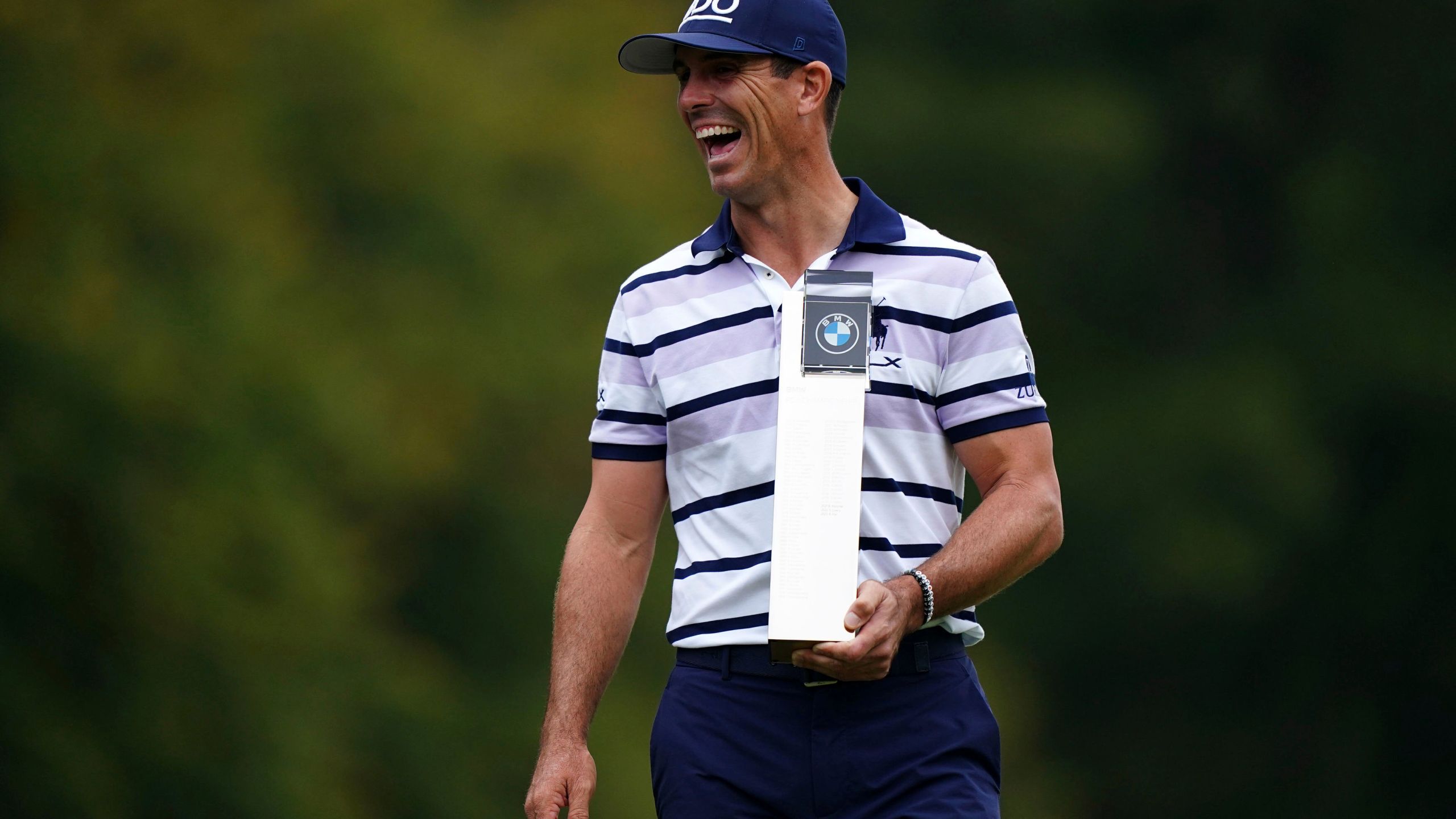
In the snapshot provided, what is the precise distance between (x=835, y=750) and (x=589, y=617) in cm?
39

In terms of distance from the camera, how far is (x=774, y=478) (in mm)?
1846

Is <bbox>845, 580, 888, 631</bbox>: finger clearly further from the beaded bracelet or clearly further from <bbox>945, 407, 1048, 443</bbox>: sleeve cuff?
<bbox>945, 407, 1048, 443</bbox>: sleeve cuff

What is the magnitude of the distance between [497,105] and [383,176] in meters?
0.36

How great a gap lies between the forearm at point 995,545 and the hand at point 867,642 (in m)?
0.04

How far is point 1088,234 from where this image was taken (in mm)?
4227

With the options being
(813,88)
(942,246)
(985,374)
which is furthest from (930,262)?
(813,88)

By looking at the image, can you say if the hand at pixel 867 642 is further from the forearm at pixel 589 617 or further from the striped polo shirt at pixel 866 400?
the forearm at pixel 589 617

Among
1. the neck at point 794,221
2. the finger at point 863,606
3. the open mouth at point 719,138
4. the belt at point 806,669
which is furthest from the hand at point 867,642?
the open mouth at point 719,138

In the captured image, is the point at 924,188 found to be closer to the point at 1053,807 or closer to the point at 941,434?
the point at 1053,807

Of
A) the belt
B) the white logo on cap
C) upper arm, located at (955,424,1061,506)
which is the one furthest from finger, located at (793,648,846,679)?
the white logo on cap

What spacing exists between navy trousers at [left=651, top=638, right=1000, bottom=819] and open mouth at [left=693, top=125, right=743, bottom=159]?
2.08 ft

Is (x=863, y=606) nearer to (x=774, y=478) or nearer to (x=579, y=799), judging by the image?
(x=774, y=478)

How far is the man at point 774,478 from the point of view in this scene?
5.82ft

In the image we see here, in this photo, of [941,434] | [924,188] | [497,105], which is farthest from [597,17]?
[941,434]
